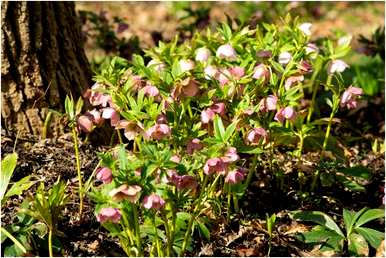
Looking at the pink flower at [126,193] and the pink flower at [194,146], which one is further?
the pink flower at [194,146]

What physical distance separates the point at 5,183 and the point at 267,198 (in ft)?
2.91

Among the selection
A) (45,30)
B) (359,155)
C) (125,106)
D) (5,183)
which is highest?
(45,30)

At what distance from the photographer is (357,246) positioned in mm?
1899

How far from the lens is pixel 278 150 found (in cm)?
244

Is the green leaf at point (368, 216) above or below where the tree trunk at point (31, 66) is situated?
below

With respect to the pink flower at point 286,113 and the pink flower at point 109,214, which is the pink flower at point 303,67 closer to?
the pink flower at point 286,113

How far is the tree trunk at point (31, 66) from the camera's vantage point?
228cm

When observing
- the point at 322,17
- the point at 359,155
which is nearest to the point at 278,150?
the point at 359,155

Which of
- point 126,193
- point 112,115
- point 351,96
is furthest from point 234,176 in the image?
point 351,96

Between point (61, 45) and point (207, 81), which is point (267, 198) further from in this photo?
point (61, 45)

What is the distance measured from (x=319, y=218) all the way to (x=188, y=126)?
0.51m

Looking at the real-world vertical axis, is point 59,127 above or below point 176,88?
below

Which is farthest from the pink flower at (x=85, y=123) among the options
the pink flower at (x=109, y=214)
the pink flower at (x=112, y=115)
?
the pink flower at (x=109, y=214)

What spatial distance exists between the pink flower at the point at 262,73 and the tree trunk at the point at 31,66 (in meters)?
0.75
